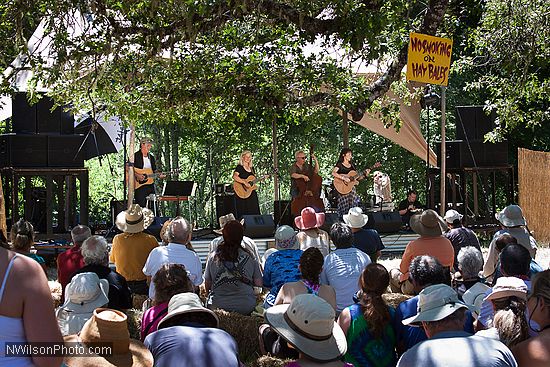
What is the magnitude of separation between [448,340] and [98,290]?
213 cm

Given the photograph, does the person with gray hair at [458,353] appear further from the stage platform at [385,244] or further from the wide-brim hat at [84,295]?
the stage platform at [385,244]

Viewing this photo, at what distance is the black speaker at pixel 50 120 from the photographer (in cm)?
1127

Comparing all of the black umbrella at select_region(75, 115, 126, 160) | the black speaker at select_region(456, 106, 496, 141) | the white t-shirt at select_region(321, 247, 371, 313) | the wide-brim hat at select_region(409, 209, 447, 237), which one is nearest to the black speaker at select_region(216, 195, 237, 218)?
the black umbrella at select_region(75, 115, 126, 160)

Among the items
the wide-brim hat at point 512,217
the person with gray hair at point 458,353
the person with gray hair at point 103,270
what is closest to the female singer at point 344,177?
the wide-brim hat at point 512,217

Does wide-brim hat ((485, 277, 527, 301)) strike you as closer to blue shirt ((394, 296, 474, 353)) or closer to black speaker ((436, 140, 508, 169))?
blue shirt ((394, 296, 474, 353))

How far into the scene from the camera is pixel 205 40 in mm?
9328

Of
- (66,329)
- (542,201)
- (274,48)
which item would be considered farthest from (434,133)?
(66,329)

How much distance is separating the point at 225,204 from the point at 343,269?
28.3ft

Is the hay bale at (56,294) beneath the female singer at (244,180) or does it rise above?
beneath

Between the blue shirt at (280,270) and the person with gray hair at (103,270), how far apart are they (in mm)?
972

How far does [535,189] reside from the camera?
13594 millimetres

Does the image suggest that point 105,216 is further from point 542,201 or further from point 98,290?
point 98,290

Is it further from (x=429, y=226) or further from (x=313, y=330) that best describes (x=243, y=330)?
(x=313, y=330)

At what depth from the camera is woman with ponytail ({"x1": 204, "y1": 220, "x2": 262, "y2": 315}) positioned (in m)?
5.67
